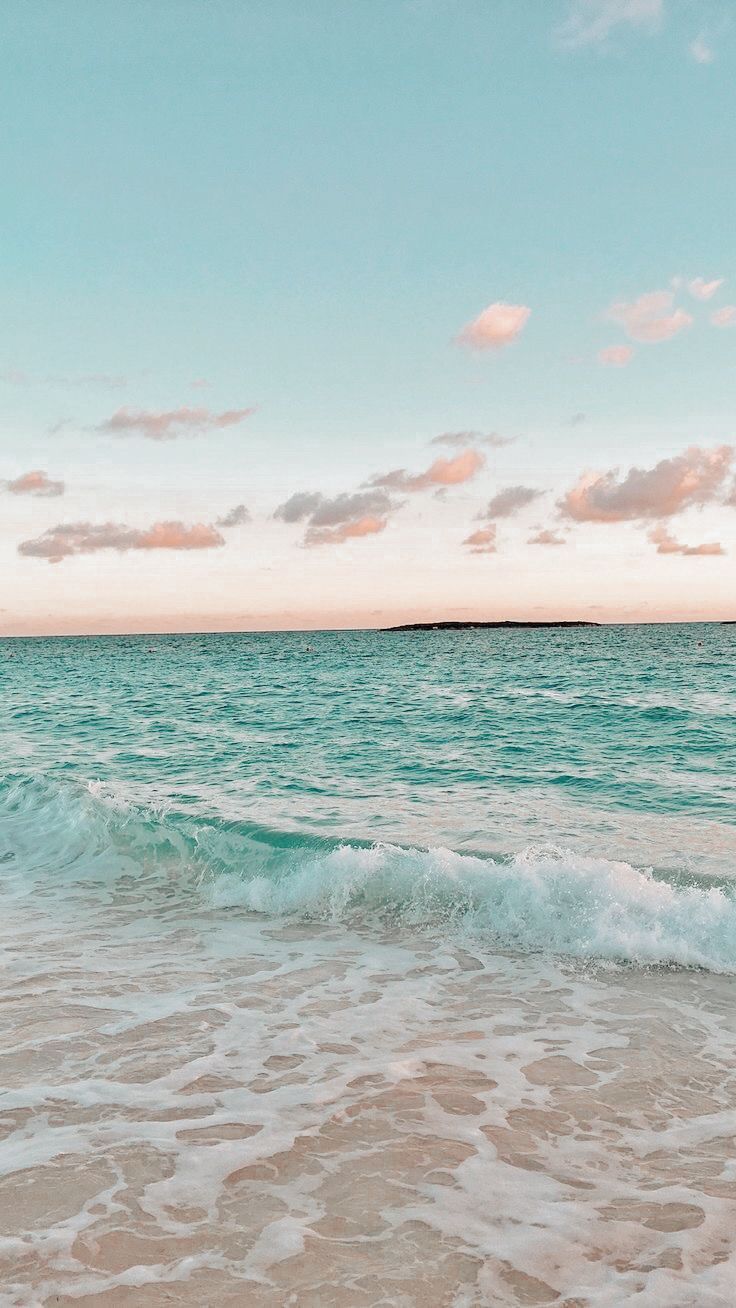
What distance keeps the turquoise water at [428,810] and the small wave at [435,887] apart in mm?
27

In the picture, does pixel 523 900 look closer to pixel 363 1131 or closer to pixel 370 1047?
pixel 370 1047

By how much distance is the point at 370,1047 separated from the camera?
6.42m

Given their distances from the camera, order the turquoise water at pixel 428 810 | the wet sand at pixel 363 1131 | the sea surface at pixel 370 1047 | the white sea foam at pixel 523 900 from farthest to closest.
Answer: the turquoise water at pixel 428 810, the white sea foam at pixel 523 900, the sea surface at pixel 370 1047, the wet sand at pixel 363 1131

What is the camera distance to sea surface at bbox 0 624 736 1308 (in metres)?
4.12

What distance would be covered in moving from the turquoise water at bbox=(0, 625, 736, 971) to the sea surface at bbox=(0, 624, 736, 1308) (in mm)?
71

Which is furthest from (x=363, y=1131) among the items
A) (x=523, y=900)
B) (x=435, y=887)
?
(x=435, y=887)

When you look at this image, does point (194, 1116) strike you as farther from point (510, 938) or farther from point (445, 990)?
point (510, 938)

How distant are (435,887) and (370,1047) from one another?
3.91 m

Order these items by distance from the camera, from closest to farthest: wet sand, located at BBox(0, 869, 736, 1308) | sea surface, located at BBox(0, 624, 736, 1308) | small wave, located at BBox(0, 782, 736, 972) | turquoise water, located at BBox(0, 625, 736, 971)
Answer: wet sand, located at BBox(0, 869, 736, 1308)
sea surface, located at BBox(0, 624, 736, 1308)
small wave, located at BBox(0, 782, 736, 972)
turquoise water, located at BBox(0, 625, 736, 971)

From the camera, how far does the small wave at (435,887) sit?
880cm

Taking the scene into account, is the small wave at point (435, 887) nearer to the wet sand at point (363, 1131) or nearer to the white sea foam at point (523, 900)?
the white sea foam at point (523, 900)

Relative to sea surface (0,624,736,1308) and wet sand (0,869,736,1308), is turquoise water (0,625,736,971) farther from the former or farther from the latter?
wet sand (0,869,736,1308)

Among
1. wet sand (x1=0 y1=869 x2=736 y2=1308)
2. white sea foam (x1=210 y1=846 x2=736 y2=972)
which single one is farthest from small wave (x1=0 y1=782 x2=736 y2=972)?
wet sand (x1=0 y1=869 x2=736 y2=1308)

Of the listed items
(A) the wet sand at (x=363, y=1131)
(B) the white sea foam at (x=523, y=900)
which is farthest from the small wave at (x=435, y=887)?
(A) the wet sand at (x=363, y=1131)
